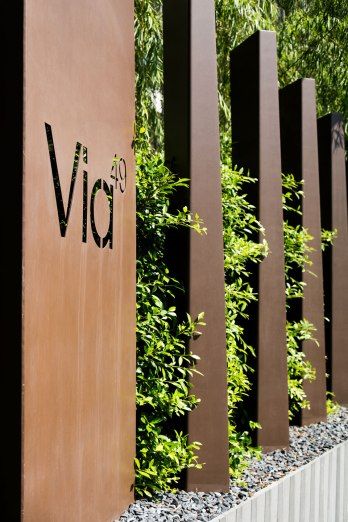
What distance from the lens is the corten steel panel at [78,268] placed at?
240 cm

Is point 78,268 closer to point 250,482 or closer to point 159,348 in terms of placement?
point 159,348

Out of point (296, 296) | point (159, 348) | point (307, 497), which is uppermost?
point (296, 296)

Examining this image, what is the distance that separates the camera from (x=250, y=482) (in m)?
4.09

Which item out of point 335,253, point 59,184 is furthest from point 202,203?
point 335,253

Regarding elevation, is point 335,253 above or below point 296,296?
above

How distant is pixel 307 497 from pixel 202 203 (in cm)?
185

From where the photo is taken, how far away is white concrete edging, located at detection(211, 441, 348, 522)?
3574 mm

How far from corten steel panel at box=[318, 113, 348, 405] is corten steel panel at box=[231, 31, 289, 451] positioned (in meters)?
1.53

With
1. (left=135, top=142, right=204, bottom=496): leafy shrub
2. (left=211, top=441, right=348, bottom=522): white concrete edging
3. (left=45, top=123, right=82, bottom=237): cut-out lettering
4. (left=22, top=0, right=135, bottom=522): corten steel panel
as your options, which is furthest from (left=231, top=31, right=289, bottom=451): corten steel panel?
(left=45, top=123, right=82, bottom=237): cut-out lettering

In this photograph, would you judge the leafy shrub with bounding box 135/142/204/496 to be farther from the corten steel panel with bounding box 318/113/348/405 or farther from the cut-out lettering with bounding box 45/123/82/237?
the corten steel panel with bounding box 318/113/348/405

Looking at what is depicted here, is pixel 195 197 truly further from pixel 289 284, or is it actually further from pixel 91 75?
pixel 289 284
